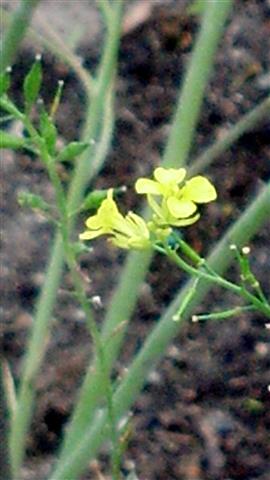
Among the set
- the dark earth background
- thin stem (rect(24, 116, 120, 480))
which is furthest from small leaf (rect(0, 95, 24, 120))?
the dark earth background

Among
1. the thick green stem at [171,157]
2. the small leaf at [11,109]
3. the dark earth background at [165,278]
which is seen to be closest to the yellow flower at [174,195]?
the small leaf at [11,109]

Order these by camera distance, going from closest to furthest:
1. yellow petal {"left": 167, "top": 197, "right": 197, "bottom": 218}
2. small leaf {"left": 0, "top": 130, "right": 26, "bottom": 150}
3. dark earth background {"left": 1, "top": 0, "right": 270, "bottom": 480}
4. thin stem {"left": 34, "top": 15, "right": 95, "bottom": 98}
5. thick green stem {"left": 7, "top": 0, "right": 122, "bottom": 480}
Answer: yellow petal {"left": 167, "top": 197, "right": 197, "bottom": 218}
small leaf {"left": 0, "top": 130, "right": 26, "bottom": 150}
thick green stem {"left": 7, "top": 0, "right": 122, "bottom": 480}
thin stem {"left": 34, "top": 15, "right": 95, "bottom": 98}
dark earth background {"left": 1, "top": 0, "right": 270, "bottom": 480}

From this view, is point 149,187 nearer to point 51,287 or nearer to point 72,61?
point 51,287

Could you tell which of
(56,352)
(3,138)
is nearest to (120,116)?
(56,352)

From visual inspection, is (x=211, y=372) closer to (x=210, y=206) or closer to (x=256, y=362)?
(x=256, y=362)

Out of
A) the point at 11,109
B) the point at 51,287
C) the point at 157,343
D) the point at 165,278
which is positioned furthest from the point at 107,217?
→ the point at 165,278

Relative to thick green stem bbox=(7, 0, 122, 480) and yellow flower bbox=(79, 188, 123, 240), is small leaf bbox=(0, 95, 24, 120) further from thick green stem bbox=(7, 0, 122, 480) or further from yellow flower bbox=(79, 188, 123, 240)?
thick green stem bbox=(7, 0, 122, 480)
